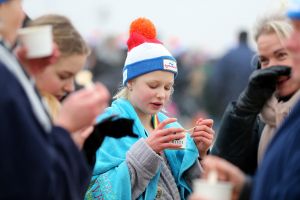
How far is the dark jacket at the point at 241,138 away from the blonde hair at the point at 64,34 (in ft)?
3.77

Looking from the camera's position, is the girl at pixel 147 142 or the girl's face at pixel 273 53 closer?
the girl's face at pixel 273 53

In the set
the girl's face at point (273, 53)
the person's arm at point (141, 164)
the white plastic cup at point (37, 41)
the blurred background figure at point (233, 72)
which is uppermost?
the girl's face at point (273, 53)

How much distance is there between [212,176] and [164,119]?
198 centimetres

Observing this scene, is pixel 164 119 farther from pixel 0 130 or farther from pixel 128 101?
pixel 0 130

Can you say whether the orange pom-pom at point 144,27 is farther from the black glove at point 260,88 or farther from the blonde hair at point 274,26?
the black glove at point 260,88

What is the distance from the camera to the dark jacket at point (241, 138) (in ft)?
15.3

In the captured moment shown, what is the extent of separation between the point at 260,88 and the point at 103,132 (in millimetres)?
972

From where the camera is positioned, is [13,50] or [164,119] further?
[164,119]

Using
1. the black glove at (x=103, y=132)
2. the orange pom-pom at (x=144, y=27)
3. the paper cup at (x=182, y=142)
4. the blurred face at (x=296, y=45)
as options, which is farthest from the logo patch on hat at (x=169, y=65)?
the blurred face at (x=296, y=45)

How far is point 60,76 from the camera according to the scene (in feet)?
12.3

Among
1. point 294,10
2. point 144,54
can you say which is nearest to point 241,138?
point 144,54

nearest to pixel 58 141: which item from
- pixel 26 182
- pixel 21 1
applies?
pixel 26 182

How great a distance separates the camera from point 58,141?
3.19 m

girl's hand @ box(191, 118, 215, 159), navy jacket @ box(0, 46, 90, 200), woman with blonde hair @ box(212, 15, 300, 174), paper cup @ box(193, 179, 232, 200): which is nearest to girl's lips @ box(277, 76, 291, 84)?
woman with blonde hair @ box(212, 15, 300, 174)
